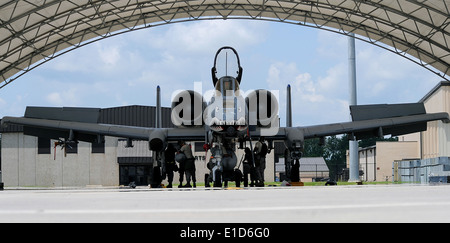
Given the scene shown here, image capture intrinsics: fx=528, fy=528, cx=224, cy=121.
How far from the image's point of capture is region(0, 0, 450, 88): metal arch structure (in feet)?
86.4

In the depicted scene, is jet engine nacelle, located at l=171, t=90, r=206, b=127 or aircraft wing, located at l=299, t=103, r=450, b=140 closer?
jet engine nacelle, located at l=171, t=90, r=206, b=127

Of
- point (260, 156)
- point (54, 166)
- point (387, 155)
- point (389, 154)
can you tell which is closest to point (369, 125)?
point (260, 156)

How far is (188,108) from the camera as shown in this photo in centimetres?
1867

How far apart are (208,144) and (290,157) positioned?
192 inches

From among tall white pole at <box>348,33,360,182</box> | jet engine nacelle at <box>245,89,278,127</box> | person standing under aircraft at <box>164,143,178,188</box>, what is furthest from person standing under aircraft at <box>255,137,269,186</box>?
tall white pole at <box>348,33,360,182</box>

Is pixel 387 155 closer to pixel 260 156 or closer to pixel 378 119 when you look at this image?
pixel 378 119

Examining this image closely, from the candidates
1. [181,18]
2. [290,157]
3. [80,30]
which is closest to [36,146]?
[80,30]

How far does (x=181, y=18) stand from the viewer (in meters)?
29.9

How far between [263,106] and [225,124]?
3.74m

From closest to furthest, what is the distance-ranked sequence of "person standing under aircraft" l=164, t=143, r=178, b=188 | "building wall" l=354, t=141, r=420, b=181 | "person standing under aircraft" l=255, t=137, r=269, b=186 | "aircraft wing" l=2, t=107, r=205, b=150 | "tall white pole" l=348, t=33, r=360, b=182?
1. "person standing under aircraft" l=255, t=137, r=269, b=186
2. "person standing under aircraft" l=164, t=143, r=178, b=188
3. "aircraft wing" l=2, t=107, r=205, b=150
4. "tall white pole" l=348, t=33, r=360, b=182
5. "building wall" l=354, t=141, r=420, b=181

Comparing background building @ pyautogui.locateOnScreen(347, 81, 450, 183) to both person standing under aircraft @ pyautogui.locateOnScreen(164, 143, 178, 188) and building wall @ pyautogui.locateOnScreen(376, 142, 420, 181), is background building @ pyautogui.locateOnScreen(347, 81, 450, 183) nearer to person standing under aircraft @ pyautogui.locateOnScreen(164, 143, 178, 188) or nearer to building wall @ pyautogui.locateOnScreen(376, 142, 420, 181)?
building wall @ pyautogui.locateOnScreen(376, 142, 420, 181)

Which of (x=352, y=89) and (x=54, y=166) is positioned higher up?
(x=352, y=89)
